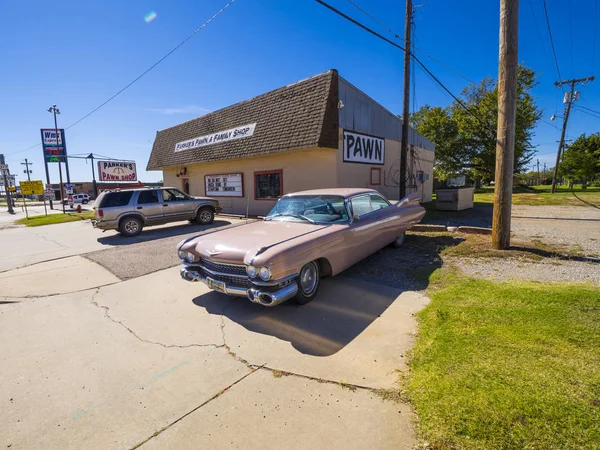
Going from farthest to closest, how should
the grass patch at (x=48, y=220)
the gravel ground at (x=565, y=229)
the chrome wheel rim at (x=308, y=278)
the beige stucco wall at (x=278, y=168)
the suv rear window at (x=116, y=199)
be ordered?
the grass patch at (x=48, y=220)
the beige stucco wall at (x=278, y=168)
the suv rear window at (x=116, y=199)
the gravel ground at (x=565, y=229)
the chrome wheel rim at (x=308, y=278)

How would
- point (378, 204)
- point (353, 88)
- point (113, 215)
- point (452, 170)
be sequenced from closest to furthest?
point (378, 204) < point (113, 215) < point (353, 88) < point (452, 170)

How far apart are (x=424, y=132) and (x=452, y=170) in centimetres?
548

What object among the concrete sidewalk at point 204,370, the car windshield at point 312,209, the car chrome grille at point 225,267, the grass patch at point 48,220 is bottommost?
the concrete sidewalk at point 204,370

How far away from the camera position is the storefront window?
41.5 ft

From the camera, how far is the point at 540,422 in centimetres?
185

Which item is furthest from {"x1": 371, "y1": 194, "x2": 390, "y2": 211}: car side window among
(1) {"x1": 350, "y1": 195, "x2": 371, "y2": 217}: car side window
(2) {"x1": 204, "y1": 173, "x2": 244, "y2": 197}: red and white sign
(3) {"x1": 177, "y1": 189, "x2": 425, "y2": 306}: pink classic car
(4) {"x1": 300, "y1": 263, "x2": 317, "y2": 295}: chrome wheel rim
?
(2) {"x1": 204, "y1": 173, "x2": 244, "y2": 197}: red and white sign

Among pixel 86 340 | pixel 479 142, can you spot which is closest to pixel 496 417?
pixel 86 340

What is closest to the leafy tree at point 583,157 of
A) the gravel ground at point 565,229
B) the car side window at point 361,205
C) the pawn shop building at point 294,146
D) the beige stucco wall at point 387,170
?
the beige stucco wall at point 387,170

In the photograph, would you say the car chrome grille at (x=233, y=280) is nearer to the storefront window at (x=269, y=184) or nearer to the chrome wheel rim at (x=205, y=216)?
the chrome wheel rim at (x=205, y=216)

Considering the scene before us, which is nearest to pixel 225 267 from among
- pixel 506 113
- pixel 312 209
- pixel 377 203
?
pixel 312 209

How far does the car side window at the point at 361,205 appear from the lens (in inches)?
206

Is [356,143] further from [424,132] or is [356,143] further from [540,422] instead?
[424,132]

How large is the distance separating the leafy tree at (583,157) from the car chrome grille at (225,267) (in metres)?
44.2

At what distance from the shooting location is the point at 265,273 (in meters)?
3.35
